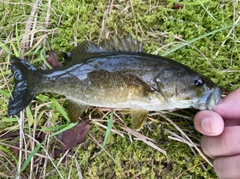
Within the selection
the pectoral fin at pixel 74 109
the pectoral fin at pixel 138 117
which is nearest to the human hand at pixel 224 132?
the pectoral fin at pixel 138 117

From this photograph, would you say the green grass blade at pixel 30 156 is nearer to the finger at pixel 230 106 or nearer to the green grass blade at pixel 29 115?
the green grass blade at pixel 29 115

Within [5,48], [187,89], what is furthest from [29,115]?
[187,89]

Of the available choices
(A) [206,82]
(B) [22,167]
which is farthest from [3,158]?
(A) [206,82]

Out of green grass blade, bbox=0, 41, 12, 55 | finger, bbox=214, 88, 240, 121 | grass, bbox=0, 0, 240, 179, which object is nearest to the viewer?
finger, bbox=214, 88, 240, 121

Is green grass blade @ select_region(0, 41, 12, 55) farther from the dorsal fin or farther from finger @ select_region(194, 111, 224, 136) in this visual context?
finger @ select_region(194, 111, 224, 136)

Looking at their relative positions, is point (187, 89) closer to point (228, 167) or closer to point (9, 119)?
point (228, 167)

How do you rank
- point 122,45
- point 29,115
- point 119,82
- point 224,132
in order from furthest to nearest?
point 29,115, point 122,45, point 119,82, point 224,132

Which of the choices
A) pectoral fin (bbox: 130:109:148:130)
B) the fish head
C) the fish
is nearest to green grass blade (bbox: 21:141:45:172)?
the fish

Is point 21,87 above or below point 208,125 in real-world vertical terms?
above
